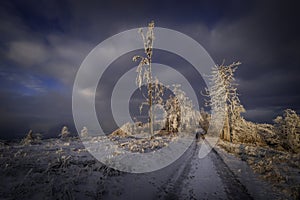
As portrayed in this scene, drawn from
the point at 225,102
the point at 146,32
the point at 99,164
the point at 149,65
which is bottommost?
the point at 99,164

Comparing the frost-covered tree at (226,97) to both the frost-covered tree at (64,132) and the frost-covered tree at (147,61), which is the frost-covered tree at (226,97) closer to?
the frost-covered tree at (147,61)

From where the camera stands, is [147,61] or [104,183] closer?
[104,183]

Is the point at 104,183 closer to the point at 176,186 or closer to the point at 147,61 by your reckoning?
the point at 176,186

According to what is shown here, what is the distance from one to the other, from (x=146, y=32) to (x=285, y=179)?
18.1 m

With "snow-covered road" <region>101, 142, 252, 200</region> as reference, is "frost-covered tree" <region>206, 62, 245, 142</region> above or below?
above

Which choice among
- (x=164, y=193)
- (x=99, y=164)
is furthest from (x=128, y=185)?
(x=99, y=164)

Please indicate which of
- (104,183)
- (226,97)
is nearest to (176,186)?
(104,183)

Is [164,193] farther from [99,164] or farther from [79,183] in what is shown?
[99,164]

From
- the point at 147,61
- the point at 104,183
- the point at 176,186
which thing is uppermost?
the point at 147,61

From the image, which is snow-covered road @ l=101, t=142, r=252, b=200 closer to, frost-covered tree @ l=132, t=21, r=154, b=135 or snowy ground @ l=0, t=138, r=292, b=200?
snowy ground @ l=0, t=138, r=292, b=200

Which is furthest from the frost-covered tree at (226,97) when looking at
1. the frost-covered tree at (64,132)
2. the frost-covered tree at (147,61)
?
the frost-covered tree at (64,132)

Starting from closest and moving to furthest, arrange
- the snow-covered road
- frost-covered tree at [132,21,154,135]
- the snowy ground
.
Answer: the snowy ground
the snow-covered road
frost-covered tree at [132,21,154,135]

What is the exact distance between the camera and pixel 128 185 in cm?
697

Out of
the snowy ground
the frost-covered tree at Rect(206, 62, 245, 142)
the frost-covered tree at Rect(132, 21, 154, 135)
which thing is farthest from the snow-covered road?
the frost-covered tree at Rect(206, 62, 245, 142)
